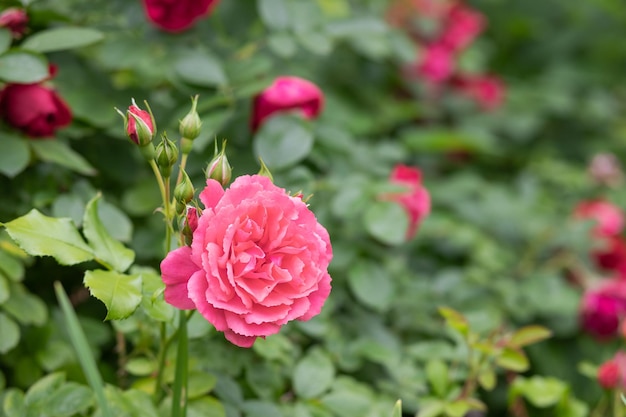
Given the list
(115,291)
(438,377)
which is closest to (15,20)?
(115,291)

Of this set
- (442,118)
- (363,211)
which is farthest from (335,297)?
(442,118)

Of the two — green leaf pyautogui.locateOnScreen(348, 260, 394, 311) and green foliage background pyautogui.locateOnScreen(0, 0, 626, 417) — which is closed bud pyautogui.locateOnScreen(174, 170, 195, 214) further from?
green leaf pyautogui.locateOnScreen(348, 260, 394, 311)

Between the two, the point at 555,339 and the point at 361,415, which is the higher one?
the point at 361,415

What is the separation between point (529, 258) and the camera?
159cm

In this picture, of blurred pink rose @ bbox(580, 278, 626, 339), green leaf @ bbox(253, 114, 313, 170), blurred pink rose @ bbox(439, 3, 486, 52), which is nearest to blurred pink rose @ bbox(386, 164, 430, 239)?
green leaf @ bbox(253, 114, 313, 170)

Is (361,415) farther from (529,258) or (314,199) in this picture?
(529,258)

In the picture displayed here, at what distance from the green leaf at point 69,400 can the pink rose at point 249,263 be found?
0.80ft

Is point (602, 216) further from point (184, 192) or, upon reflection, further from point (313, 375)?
point (184, 192)

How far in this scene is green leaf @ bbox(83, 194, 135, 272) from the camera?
0.82 metres

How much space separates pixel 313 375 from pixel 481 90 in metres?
1.31

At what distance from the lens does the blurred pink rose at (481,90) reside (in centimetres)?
Answer: 208

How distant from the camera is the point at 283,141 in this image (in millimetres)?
1153

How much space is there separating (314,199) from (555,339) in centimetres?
70

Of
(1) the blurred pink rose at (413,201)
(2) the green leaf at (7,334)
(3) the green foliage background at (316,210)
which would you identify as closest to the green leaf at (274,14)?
(3) the green foliage background at (316,210)
